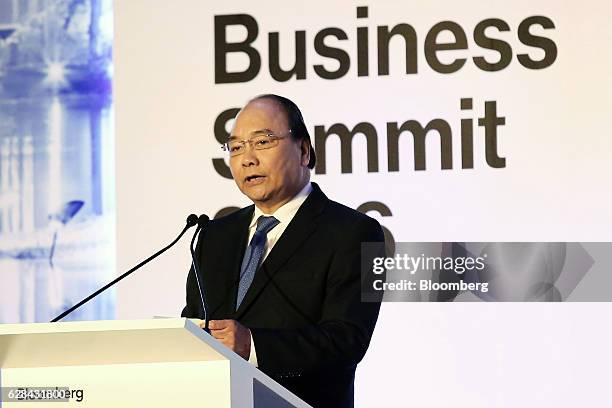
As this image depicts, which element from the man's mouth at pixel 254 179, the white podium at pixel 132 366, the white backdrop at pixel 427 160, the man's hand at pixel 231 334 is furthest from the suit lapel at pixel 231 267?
the white podium at pixel 132 366

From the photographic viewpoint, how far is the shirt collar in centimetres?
342

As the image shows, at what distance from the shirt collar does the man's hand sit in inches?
31.6

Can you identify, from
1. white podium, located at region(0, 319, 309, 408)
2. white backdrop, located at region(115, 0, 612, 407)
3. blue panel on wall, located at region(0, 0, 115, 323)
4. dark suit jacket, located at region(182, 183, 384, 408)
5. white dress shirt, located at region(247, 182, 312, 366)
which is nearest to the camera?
white podium, located at region(0, 319, 309, 408)

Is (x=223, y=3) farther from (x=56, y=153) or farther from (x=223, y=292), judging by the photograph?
(x=223, y=292)

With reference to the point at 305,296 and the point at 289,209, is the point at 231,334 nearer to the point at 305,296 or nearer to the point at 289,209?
the point at 305,296

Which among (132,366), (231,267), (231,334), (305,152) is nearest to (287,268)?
(231,267)

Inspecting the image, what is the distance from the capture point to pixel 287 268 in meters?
3.23

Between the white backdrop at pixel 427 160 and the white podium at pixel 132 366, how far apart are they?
7.49ft

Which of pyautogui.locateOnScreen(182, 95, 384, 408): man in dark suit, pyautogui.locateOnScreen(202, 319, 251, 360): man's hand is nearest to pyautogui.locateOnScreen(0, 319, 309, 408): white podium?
pyautogui.locateOnScreen(202, 319, 251, 360): man's hand

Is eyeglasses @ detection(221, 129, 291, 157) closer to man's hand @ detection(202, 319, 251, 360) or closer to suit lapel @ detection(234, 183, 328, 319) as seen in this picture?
suit lapel @ detection(234, 183, 328, 319)

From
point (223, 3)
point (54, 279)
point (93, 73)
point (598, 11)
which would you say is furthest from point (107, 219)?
point (598, 11)

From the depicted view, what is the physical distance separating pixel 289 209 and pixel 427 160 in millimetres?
1100

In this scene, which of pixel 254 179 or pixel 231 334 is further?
pixel 254 179

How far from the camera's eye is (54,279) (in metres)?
4.78
